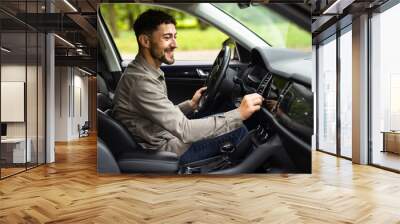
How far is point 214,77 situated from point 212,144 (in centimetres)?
101

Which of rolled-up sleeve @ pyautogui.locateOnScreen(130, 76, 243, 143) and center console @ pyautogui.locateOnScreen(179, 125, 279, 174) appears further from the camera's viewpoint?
center console @ pyautogui.locateOnScreen(179, 125, 279, 174)

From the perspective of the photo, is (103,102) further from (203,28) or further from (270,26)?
(270,26)

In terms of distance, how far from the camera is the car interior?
6020 mm

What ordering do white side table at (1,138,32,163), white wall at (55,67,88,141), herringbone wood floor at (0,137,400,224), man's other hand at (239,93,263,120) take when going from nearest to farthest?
herringbone wood floor at (0,137,400,224) → man's other hand at (239,93,263,120) → white side table at (1,138,32,163) → white wall at (55,67,88,141)

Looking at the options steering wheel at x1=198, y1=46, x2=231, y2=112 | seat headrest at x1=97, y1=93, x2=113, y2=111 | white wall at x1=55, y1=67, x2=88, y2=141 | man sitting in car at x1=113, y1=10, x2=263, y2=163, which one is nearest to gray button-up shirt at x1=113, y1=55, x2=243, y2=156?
man sitting in car at x1=113, y1=10, x2=263, y2=163

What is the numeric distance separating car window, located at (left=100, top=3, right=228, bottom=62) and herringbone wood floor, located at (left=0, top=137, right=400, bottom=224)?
191 cm

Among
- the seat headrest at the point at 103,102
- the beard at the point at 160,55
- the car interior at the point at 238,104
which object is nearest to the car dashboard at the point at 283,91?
the car interior at the point at 238,104

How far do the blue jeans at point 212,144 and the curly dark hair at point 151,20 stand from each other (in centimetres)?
184

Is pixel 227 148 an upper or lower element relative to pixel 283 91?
lower

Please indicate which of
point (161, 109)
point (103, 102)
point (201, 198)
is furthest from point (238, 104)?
point (103, 102)

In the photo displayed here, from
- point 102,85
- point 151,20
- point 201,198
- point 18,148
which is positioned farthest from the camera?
point 18,148

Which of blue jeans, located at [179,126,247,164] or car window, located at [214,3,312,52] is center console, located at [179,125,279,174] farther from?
car window, located at [214,3,312,52]

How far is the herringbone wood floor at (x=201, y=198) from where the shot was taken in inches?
156

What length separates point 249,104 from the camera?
603 centimetres
